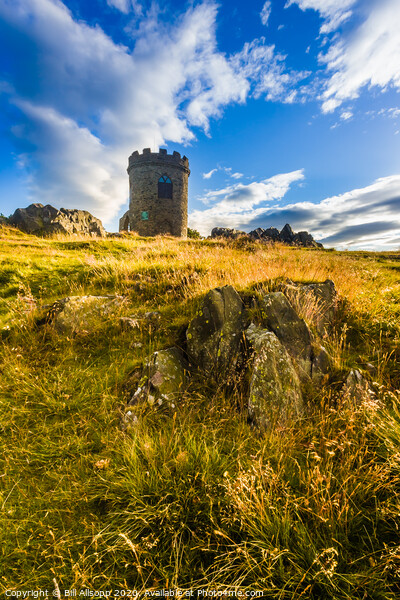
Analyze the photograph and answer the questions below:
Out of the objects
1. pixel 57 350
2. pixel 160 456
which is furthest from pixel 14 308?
pixel 160 456

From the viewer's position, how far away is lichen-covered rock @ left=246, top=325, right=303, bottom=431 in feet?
10.6

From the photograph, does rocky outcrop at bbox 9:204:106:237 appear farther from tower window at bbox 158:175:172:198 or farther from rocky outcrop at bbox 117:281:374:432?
rocky outcrop at bbox 117:281:374:432

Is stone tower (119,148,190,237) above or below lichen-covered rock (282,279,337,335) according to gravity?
above

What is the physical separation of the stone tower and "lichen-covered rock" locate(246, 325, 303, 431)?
115ft

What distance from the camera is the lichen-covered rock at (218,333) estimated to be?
4.07 meters

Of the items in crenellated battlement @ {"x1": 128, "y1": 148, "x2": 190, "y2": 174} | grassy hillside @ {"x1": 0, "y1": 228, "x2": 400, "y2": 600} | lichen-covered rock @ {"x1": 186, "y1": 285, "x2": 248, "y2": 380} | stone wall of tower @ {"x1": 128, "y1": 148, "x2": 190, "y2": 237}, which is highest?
crenellated battlement @ {"x1": 128, "y1": 148, "x2": 190, "y2": 174}

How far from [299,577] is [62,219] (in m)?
32.2

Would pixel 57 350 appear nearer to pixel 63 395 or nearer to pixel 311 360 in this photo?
pixel 63 395

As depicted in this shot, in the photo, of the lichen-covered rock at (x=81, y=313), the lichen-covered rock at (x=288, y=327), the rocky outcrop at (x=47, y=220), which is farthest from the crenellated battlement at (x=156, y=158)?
the lichen-covered rock at (x=288, y=327)

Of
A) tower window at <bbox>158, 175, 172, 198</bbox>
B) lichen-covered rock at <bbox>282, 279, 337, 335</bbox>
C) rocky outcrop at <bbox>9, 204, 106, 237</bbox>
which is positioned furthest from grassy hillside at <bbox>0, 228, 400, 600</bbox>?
tower window at <bbox>158, 175, 172, 198</bbox>

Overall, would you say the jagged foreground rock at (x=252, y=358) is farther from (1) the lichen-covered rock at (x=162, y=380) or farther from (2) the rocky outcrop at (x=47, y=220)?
(2) the rocky outcrop at (x=47, y=220)

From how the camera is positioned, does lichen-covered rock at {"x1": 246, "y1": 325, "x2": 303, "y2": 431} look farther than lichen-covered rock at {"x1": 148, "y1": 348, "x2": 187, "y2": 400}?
No

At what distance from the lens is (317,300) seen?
5.12 m

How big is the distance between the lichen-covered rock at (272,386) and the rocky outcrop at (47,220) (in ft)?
85.9
